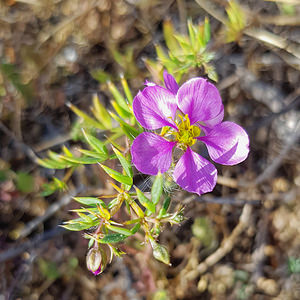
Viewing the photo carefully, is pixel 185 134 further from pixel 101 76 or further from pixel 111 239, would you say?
pixel 101 76

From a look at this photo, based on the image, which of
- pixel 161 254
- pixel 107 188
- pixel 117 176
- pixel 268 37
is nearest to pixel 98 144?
pixel 117 176

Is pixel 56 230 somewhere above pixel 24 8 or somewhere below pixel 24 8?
below

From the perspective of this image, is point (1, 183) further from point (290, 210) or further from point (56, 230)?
point (290, 210)

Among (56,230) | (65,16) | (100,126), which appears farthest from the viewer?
(65,16)

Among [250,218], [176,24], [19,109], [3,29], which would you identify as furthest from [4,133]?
[250,218]

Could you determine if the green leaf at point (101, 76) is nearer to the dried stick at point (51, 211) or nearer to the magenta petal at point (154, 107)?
the dried stick at point (51, 211)

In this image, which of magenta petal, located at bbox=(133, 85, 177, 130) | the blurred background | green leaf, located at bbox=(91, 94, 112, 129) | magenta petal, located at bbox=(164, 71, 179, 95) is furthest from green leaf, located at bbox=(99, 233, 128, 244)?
the blurred background

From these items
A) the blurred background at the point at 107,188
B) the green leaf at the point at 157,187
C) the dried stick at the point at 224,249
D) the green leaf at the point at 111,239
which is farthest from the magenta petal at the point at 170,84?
the dried stick at the point at 224,249
